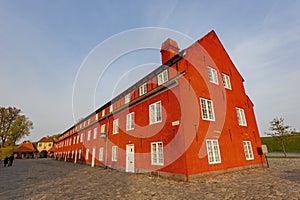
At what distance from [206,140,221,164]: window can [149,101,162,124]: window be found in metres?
4.16

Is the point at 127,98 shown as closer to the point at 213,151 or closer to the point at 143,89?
the point at 143,89

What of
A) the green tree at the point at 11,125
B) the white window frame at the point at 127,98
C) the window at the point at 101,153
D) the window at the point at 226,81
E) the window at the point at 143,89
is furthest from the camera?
the green tree at the point at 11,125

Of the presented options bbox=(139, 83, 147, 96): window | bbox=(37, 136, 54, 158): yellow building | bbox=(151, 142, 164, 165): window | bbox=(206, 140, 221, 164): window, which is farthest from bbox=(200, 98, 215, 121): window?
bbox=(37, 136, 54, 158): yellow building

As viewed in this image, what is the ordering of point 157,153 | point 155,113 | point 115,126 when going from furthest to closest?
1. point 115,126
2. point 155,113
3. point 157,153

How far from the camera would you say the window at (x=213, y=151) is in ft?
37.0

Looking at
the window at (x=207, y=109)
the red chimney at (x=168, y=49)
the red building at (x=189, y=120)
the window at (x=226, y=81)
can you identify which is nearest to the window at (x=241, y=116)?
the red building at (x=189, y=120)

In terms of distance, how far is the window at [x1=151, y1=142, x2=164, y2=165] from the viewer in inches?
471

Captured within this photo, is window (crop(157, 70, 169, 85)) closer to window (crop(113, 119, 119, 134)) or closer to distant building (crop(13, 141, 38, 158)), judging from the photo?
window (crop(113, 119, 119, 134))

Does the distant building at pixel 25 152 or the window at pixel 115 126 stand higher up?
the window at pixel 115 126

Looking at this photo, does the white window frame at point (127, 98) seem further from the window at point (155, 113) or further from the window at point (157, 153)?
the window at point (157, 153)

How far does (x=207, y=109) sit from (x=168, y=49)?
7927mm

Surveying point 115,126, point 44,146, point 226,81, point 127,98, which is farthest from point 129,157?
point 44,146

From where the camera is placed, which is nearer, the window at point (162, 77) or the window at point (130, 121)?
the window at point (162, 77)

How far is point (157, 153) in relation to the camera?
12258 millimetres
